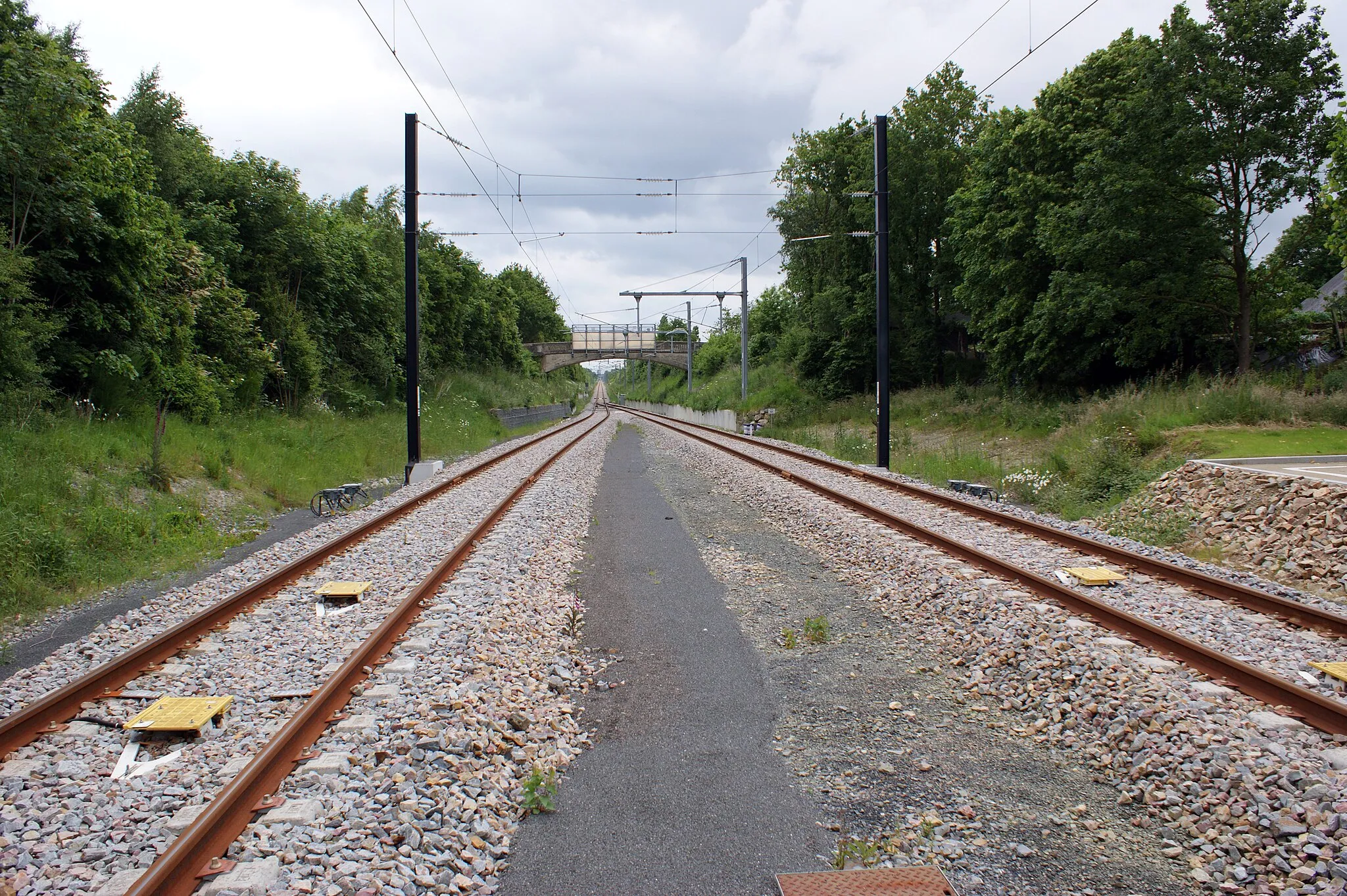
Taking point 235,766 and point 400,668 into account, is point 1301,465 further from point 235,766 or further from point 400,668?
point 235,766

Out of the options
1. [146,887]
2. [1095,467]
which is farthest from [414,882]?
[1095,467]

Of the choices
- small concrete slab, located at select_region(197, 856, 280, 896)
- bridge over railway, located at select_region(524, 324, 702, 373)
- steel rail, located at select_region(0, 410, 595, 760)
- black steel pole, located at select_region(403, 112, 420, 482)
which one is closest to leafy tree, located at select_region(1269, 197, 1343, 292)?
black steel pole, located at select_region(403, 112, 420, 482)

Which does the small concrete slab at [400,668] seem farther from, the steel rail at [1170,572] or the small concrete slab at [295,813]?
the steel rail at [1170,572]

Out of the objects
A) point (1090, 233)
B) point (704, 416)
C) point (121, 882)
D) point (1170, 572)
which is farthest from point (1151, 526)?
point (704, 416)

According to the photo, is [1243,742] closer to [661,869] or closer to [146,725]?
[661,869]

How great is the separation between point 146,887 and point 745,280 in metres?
41.5

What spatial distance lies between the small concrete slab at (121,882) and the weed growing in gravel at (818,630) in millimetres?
5075

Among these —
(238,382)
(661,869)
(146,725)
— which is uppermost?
(238,382)

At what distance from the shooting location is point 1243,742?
435 cm

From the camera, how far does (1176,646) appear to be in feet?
18.8

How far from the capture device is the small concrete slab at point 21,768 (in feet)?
13.7

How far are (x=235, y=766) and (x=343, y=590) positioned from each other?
3.65 m

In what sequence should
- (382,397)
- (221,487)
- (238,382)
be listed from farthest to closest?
(382,397)
(238,382)
(221,487)

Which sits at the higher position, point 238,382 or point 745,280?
point 745,280
